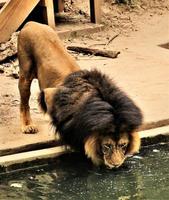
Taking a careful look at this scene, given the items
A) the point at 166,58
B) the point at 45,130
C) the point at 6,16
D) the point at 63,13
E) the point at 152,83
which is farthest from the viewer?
the point at 63,13

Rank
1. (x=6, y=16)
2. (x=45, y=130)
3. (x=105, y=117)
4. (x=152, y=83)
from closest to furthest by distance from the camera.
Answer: (x=105, y=117), (x=45, y=130), (x=152, y=83), (x=6, y=16)

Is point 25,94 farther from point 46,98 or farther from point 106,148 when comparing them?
point 106,148

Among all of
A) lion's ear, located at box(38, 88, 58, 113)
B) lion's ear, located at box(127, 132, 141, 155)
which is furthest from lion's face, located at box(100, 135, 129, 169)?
lion's ear, located at box(38, 88, 58, 113)

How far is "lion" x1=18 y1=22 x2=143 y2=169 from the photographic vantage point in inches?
206

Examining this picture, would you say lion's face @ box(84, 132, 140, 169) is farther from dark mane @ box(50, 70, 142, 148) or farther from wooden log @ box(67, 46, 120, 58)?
wooden log @ box(67, 46, 120, 58)

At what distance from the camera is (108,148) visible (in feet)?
17.4

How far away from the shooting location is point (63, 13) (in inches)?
461

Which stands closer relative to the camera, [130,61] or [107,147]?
[107,147]

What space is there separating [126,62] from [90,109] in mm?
3869

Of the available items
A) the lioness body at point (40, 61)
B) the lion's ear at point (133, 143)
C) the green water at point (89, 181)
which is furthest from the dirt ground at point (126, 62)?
the lion's ear at point (133, 143)

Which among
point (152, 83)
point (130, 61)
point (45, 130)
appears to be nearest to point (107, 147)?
point (45, 130)

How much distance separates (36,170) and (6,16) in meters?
4.50

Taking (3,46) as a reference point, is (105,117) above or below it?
above

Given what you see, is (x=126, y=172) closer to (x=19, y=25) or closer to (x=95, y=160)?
(x=95, y=160)
